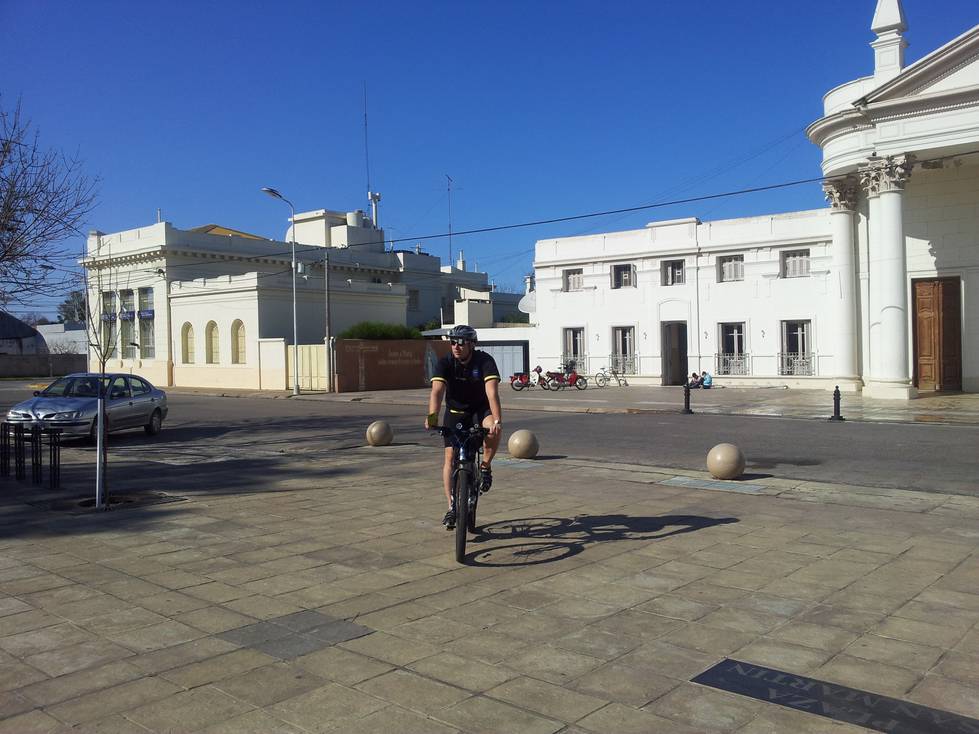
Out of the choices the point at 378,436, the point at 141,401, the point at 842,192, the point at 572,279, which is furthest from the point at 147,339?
the point at 842,192

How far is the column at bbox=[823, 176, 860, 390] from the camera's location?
95.8 ft

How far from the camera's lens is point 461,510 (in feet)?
21.1

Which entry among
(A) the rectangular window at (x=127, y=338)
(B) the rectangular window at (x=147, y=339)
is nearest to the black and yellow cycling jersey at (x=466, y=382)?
(B) the rectangular window at (x=147, y=339)

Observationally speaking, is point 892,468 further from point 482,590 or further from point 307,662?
point 307,662

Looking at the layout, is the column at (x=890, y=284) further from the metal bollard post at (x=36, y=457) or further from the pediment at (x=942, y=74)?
the metal bollard post at (x=36, y=457)

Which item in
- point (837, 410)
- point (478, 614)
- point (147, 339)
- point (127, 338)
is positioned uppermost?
point (127, 338)

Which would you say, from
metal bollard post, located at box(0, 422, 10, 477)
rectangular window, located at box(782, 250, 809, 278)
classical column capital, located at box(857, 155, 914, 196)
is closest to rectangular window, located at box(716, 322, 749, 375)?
rectangular window, located at box(782, 250, 809, 278)

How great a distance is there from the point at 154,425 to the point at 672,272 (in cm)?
2515

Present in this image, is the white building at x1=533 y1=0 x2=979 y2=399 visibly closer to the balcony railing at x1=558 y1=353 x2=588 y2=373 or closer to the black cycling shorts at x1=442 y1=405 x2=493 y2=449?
the balcony railing at x1=558 y1=353 x2=588 y2=373

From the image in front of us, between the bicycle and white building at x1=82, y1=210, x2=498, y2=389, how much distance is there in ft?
111

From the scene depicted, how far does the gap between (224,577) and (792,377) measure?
30684 mm

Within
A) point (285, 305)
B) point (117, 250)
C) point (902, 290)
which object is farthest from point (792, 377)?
point (117, 250)

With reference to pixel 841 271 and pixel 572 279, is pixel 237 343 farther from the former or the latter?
pixel 841 271

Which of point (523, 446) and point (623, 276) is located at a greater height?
point (623, 276)
